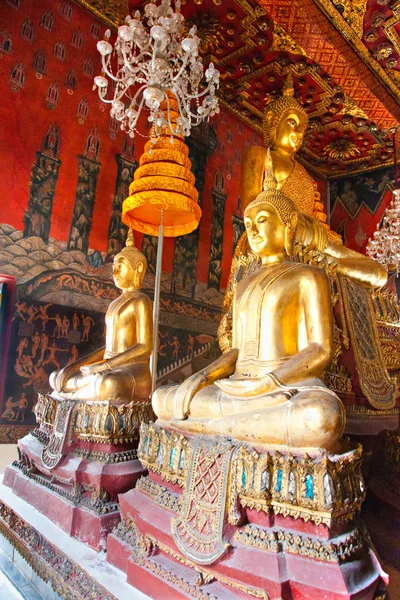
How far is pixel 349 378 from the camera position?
6.70 ft

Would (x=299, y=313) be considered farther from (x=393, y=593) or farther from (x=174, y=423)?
(x=393, y=593)

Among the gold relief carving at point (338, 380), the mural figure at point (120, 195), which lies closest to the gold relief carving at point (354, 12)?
the mural figure at point (120, 195)

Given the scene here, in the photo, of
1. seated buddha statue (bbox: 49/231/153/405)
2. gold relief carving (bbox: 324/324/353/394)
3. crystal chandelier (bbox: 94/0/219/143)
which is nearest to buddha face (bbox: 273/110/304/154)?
crystal chandelier (bbox: 94/0/219/143)

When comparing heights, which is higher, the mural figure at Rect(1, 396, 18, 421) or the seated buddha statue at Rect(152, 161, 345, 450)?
the seated buddha statue at Rect(152, 161, 345, 450)

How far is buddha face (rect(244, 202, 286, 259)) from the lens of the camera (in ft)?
5.64

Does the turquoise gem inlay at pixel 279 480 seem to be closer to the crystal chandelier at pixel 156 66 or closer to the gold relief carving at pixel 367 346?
the gold relief carving at pixel 367 346

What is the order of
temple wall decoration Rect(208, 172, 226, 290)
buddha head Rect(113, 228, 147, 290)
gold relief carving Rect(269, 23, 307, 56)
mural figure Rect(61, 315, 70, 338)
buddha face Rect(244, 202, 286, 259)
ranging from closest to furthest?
buddha face Rect(244, 202, 286, 259) → buddha head Rect(113, 228, 147, 290) → mural figure Rect(61, 315, 70, 338) → gold relief carving Rect(269, 23, 307, 56) → temple wall decoration Rect(208, 172, 226, 290)

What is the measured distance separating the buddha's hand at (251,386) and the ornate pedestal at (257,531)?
0.57 feet

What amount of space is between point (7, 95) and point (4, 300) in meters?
2.06

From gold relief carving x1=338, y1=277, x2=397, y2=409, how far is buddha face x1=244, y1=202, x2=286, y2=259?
689mm

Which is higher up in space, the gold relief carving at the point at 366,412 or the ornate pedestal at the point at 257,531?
the gold relief carving at the point at 366,412

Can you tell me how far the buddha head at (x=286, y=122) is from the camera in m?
2.90

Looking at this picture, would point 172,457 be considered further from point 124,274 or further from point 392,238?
point 392,238

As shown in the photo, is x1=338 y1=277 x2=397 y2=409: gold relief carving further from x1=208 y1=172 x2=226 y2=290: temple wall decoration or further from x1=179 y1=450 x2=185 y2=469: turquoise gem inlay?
x1=208 y1=172 x2=226 y2=290: temple wall decoration
